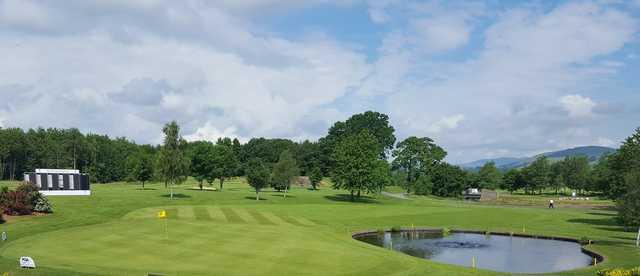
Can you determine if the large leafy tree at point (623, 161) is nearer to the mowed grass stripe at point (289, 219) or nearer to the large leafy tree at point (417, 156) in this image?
the mowed grass stripe at point (289, 219)

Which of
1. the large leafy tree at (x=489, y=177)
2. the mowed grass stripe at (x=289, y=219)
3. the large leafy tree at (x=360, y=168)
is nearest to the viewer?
the mowed grass stripe at (x=289, y=219)

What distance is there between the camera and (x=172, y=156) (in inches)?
3639

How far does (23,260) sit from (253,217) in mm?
38101

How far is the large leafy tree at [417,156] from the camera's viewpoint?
15112 centimetres

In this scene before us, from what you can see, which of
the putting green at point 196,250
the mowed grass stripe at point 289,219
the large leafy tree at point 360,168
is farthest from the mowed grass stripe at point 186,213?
the large leafy tree at point 360,168

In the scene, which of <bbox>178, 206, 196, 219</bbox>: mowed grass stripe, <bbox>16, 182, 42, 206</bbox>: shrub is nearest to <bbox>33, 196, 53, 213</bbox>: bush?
<bbox>16, 182, 42, 206</bbox>: shrub

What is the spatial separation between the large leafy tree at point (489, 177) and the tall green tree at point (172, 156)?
114053 mm

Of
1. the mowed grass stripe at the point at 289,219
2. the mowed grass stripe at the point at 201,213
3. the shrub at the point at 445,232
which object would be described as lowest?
the shrub at the point at 445,232

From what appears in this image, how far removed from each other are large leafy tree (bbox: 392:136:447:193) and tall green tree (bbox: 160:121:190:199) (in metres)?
78.5

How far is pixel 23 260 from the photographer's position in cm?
2814

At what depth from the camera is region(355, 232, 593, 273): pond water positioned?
42719 mm

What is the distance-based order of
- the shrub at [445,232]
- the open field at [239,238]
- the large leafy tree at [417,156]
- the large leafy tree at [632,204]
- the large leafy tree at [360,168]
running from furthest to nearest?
1. the large leafy tree at [417,156]
2. the large leafy tree at [360,168]
3. the shrub at [445,232]
4. the large leafy tree at [632,204]
5. the open field at [239,238]

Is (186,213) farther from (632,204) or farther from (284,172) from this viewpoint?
(632,204)

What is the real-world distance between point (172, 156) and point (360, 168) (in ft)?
124
